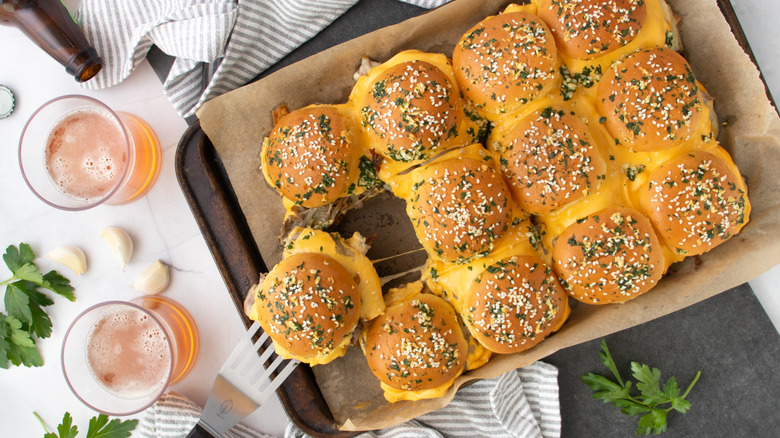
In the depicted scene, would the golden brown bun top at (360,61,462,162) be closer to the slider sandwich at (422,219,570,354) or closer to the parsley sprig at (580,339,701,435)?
the slider sandwich at (422,219,570,354)

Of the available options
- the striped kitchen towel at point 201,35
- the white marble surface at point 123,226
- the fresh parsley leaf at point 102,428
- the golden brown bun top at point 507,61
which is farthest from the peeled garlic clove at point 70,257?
the golden brown bun top at point 507,61

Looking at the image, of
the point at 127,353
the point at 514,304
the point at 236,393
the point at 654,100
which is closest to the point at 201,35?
the point at 127,353

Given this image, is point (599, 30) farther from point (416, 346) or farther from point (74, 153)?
point (74, 153)

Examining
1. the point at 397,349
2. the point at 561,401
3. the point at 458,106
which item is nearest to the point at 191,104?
the point at 458,106

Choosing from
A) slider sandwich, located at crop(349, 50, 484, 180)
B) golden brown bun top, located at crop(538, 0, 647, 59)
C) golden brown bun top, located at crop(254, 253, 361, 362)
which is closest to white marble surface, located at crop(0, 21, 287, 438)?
golden brown bun top, located at crop(254, 253, 361, 362)

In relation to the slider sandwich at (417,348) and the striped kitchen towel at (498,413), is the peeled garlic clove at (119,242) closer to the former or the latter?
the slider sandwich at (417,348)

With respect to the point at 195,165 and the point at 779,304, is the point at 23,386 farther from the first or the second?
the point at 779,304

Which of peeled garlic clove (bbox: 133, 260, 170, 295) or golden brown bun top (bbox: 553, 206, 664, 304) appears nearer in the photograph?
golden brown bun top (bbox: 553, 206, 664, 304)
